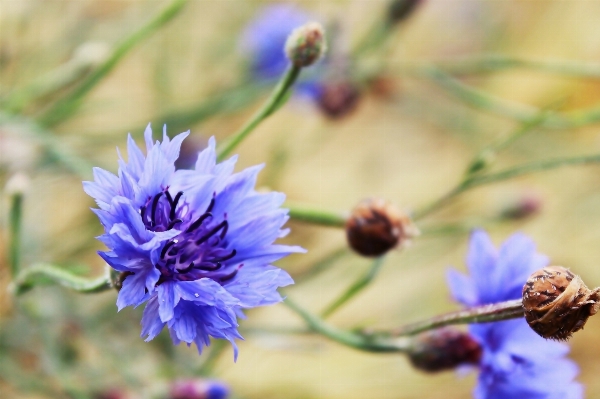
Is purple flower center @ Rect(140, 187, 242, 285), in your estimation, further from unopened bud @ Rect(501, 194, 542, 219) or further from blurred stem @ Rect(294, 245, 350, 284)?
unopened bud @ Rect(501, 194, 542, 219)

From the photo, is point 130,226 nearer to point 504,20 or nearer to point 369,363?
point 369,363

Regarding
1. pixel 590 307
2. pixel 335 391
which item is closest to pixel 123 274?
pixel 590 307

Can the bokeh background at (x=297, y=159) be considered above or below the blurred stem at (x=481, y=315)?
above

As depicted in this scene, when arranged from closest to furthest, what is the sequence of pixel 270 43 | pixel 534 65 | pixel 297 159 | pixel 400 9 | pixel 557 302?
pixel 557 302
pixel 534 65
pixel 400 9
pixel 270 43
pixel 297 159

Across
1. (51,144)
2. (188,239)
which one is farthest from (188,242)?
(51,144)

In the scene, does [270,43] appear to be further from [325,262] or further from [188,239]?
[188,239]

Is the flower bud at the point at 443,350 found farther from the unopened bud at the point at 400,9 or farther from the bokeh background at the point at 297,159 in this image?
the unopened bud at the point at 400,9

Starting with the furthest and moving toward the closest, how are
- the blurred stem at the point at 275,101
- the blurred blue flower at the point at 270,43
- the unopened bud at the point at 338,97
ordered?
the blurred blue flower at the point at 270,43
the unopened bud at the point at 338,97
the blurred stem at the point at 275,101

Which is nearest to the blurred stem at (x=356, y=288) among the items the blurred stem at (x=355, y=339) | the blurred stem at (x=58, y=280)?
the blurred stem at (x=355, y=339)
